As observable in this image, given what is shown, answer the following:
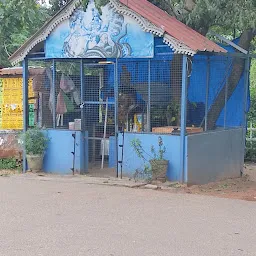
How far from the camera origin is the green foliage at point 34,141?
1201 centimetres

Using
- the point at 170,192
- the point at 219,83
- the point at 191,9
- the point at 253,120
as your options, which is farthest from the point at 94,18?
the point at 253,120

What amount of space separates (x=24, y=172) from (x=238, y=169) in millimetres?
5229

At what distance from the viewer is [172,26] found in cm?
1120

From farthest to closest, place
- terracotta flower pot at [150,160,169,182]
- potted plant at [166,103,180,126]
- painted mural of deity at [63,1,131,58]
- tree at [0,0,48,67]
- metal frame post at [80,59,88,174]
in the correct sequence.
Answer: tree at [0,0,48,67], metal frame post at [80,59,88,174], painted mural of deity at [63,1,131,58], potted plant at [166,103,180,126], terracotta flower pot at [150,160,169,182]

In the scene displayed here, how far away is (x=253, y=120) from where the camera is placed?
17266 mm

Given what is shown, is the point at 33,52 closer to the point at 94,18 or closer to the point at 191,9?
the point at 94,18

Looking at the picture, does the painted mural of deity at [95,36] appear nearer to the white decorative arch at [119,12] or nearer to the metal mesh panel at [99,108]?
the white decorative arch at [119,12]

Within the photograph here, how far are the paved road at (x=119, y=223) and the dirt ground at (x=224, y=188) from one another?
0.60m

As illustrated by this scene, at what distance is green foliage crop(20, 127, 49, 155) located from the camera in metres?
12.0

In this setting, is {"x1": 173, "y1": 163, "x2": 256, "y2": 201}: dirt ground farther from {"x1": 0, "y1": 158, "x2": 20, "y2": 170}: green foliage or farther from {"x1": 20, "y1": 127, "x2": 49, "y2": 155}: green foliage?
{"x1": 0, "y1": 158, "x2": 20, "y2": 170}: green foliage

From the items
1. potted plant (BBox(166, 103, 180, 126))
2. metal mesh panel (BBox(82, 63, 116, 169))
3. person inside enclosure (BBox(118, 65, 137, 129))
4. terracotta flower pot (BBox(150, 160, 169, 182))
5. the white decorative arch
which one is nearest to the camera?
the white decorative arch

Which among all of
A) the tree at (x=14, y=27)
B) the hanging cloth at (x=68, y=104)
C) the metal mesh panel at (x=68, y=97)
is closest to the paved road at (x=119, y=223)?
the metal mesh panel at (x=68, y=97)

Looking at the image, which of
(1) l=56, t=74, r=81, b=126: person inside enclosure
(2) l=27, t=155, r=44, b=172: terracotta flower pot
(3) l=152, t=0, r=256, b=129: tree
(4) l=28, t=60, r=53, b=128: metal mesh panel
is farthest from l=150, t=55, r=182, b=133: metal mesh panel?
(2) l=27, t=155, r=44, b=172: terracotta flower pot

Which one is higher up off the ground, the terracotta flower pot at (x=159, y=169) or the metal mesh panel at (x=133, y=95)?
the metal mesh panel at (x=133, y=95)
